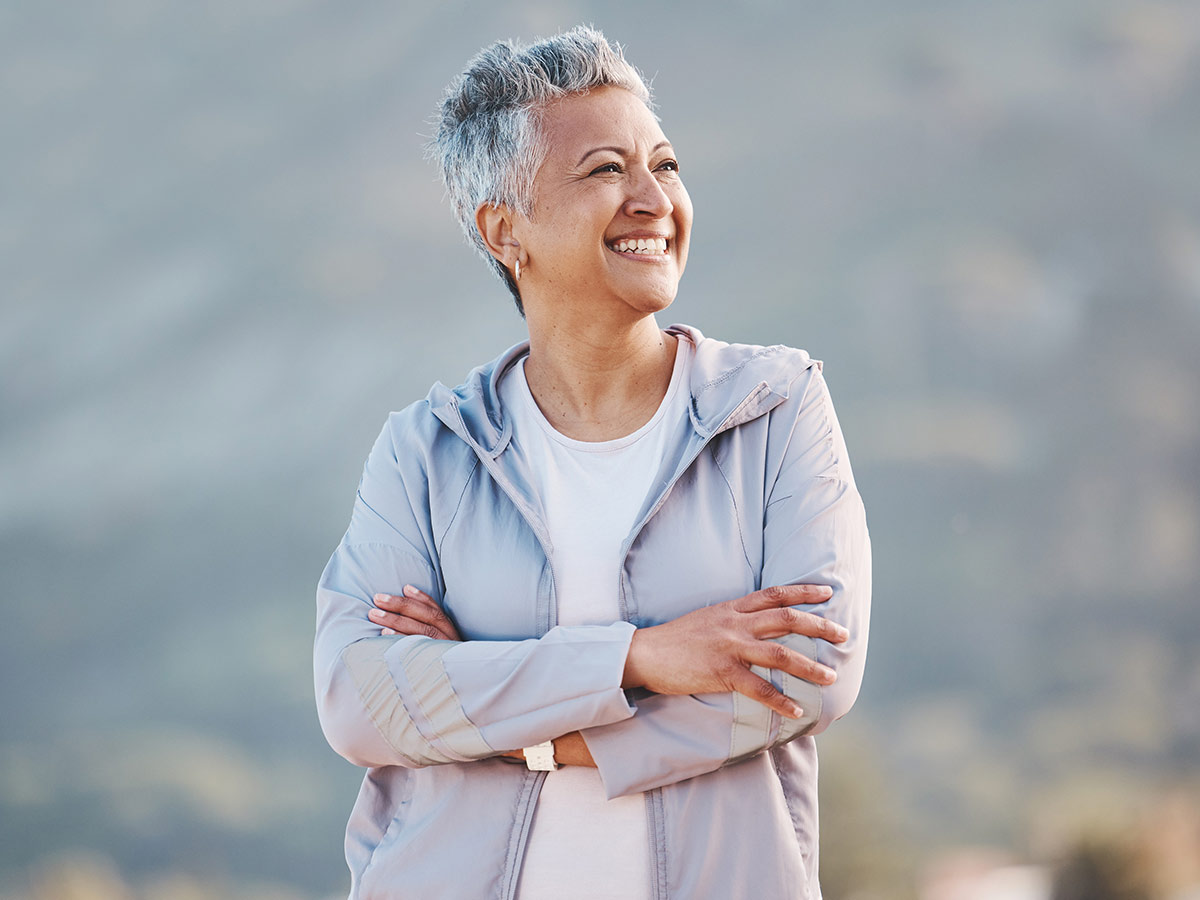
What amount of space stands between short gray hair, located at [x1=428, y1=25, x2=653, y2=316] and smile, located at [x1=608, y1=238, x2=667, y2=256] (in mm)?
A: 162

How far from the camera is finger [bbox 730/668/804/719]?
151cm

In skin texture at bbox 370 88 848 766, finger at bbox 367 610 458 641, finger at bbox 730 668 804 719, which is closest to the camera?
finger at bbox 730 668 804 719

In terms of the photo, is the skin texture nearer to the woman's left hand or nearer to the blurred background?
the woman's left hand

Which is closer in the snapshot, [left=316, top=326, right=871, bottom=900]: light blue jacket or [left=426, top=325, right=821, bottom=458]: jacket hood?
[left=316, top=326, right=871, bottom=900]: light blue jacket

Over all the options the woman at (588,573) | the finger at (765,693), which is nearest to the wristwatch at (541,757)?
the woman at (588,573)

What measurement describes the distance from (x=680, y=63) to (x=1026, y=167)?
1.34 meters

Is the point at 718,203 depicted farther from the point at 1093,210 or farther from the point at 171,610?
the point at 171,610

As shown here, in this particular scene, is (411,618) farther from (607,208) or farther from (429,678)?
(607,208)

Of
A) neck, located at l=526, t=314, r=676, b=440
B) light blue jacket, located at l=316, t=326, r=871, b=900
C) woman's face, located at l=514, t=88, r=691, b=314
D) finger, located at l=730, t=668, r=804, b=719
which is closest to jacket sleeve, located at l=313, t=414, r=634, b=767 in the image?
light blue jacket, located at l=316, t=326, r=871, b=900

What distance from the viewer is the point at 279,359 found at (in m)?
4.30

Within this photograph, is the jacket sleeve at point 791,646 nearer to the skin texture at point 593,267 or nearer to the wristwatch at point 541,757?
the wristwatch at point 541,757

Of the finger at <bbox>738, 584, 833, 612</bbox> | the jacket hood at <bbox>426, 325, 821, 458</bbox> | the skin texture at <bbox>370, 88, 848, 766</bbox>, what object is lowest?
the finger at <bbox>738, 584, 833, 612</bbox>

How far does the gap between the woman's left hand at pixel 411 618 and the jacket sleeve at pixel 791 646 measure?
0.27m

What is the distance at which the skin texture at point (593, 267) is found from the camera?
178 centimetres
